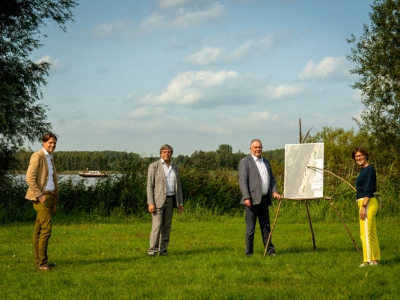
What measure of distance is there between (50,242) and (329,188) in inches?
462

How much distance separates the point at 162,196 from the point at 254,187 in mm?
1894

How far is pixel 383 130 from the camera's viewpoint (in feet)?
101

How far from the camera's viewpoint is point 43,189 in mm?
10156

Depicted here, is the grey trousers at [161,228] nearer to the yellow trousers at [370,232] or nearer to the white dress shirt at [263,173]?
the white dress shirt at [263,173]

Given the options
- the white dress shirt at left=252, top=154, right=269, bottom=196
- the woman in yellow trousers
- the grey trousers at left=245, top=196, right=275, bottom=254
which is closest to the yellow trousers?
the woman in yellow trousers

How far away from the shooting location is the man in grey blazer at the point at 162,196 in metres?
11.9

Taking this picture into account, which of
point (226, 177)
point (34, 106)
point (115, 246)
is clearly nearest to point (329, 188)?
point (226, 177)

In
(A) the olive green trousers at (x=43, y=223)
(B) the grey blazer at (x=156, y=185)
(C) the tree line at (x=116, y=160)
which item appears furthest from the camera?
(C) the tree line at (x=116, y=160)

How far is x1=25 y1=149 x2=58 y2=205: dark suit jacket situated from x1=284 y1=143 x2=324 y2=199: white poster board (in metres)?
4.84

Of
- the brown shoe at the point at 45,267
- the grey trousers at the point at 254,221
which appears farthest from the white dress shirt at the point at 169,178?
the brown shoe at the point at 45,267

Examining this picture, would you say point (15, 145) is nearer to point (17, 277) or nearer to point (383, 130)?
point (17, 277)

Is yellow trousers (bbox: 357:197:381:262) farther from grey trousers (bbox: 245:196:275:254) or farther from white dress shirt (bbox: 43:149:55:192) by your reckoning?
white dress shirt (bbox: 43:149:55:192)

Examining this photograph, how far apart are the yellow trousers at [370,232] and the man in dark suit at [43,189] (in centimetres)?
541

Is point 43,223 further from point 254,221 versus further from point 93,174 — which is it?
point 93,174
